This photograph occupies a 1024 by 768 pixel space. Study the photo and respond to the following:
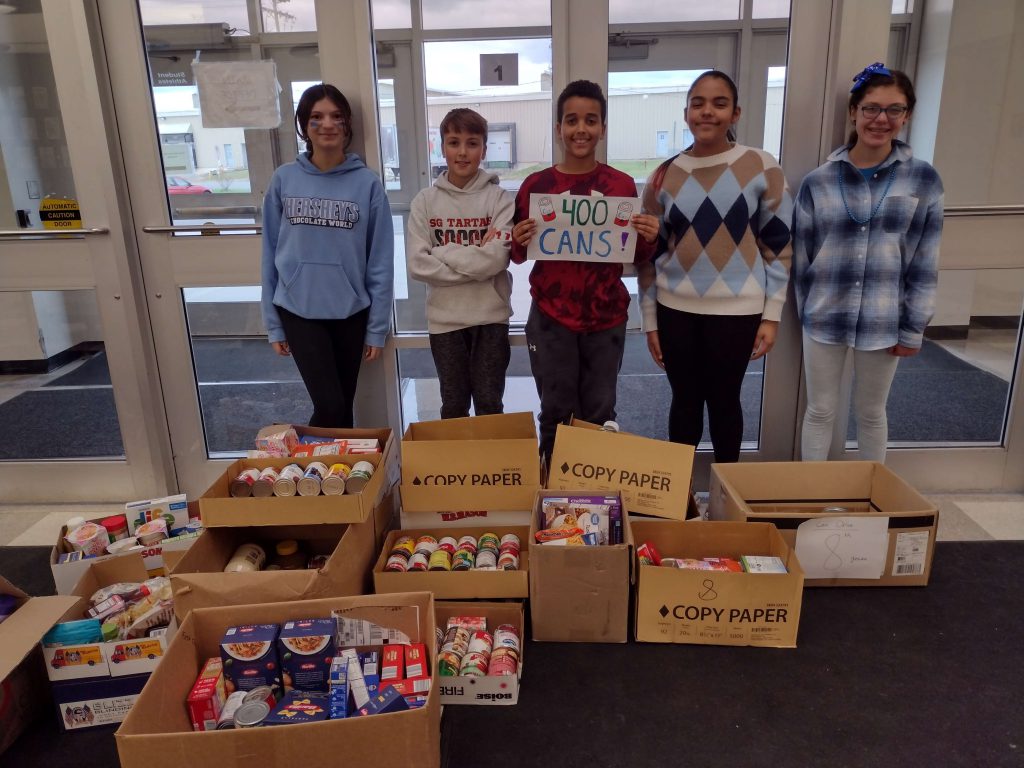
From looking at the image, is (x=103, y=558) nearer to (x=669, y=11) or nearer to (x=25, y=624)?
(x=25, y=624)

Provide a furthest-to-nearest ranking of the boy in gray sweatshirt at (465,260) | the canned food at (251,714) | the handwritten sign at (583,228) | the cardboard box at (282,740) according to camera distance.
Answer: the boy in gray sweatshirt at (465,260), the handwritten sign at (583,228), the canned food at (251,714), the cardboard box at (282,740)

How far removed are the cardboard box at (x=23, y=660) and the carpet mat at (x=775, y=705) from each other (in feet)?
0.15

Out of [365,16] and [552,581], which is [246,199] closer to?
[365,16]

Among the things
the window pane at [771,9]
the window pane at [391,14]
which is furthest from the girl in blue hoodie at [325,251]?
the window pane at [771,9]

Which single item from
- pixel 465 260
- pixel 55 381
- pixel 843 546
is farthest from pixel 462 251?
pixel 55 381

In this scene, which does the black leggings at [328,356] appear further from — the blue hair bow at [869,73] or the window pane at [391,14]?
the blue hair bow at [869,73]

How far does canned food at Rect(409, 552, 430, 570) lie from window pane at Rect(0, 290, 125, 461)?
158cm

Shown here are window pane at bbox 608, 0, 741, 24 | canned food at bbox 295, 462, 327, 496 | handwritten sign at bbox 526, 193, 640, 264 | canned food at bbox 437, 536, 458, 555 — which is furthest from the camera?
window pane at bbox 608, 0, 741, 24

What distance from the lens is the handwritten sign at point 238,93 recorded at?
2400mm

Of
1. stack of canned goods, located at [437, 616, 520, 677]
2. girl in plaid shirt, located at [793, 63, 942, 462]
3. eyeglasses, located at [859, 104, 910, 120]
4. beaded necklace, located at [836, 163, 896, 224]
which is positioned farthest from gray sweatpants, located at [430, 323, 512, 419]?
eyeglasses, located at [859, 104, 910, 120]

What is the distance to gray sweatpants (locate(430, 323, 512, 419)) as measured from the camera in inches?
91.9

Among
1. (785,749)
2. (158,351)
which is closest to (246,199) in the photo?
(158,351)

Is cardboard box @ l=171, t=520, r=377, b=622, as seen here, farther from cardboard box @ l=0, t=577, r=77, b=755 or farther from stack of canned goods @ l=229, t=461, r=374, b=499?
cardboard box @ l=0, t=577, r=77, b=755

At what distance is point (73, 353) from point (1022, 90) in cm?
360
